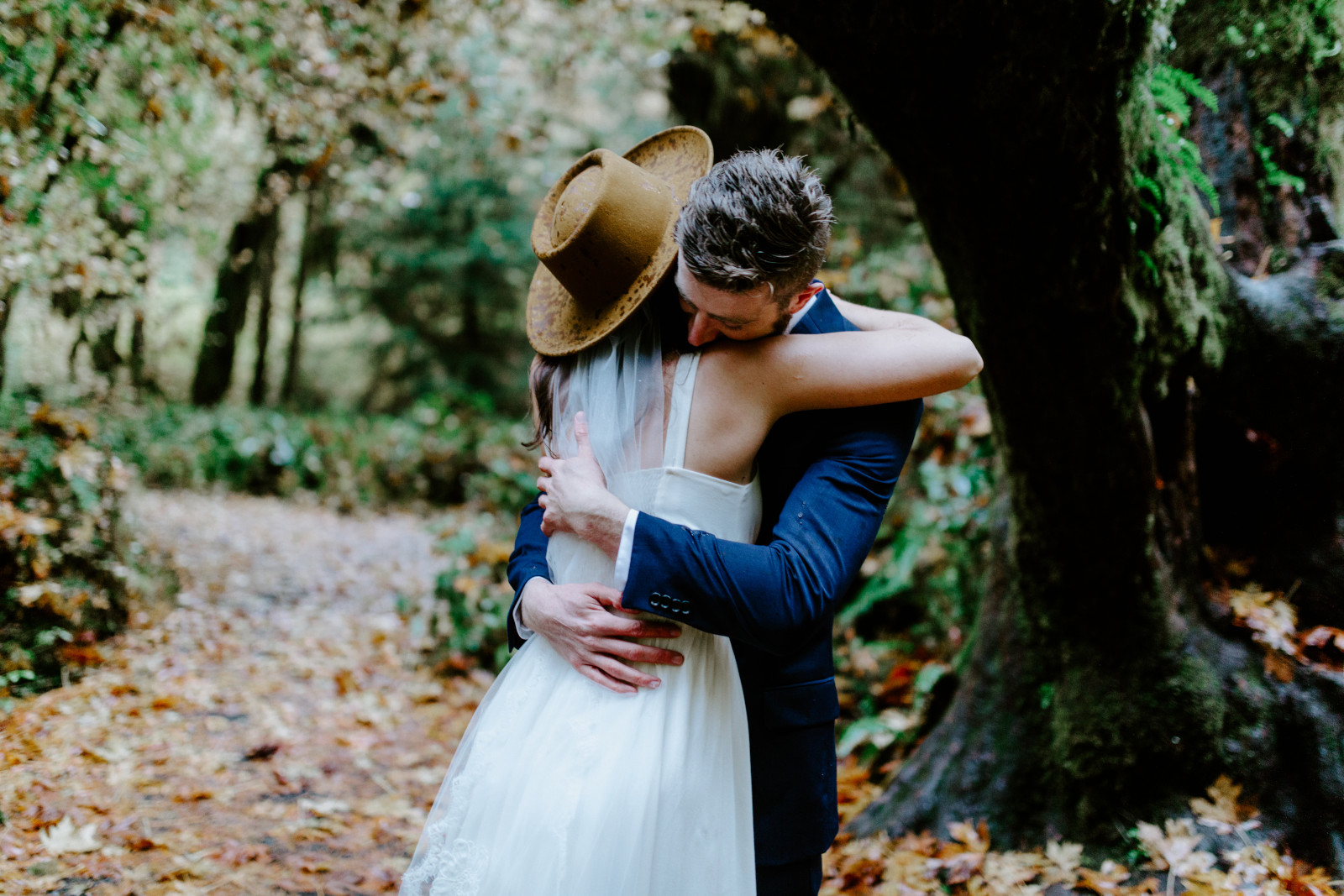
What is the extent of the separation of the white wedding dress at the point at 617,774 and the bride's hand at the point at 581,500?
0.07 meters

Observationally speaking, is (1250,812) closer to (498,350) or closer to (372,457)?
(372,457)

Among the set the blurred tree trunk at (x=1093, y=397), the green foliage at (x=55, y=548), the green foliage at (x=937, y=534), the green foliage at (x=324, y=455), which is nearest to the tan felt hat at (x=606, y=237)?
the blurred tree trunk at (x=1093, y=397)

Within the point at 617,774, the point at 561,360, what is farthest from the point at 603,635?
the point at 561,360

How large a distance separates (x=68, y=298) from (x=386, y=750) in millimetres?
4033

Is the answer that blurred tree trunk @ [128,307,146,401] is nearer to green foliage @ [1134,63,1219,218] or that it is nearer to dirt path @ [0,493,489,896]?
dirt path @ [0,493,489,896]

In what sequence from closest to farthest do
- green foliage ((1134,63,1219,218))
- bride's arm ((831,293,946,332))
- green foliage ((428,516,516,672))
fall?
bride's arm ((831,293,946,332)), green foliage ((1134,63,1219,218)), green foliage ((428,516,516,672))

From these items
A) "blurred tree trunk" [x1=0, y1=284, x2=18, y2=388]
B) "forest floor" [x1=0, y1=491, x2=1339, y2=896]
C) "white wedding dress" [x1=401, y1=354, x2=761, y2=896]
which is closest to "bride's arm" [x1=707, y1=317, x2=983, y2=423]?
"white wedding dress" [x1=401, y1=354, x2=761, y2=896]

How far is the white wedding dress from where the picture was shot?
153 cm

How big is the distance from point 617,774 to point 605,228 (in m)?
1.08

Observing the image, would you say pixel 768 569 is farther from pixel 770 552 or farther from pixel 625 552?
pixel 625 552

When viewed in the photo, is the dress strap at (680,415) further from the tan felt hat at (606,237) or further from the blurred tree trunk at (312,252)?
the blurred tree trunk at (312,252)

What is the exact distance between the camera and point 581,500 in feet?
5.57

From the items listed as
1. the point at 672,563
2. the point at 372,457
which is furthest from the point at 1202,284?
the point at 372,457

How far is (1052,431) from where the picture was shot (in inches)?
A: 99.3
